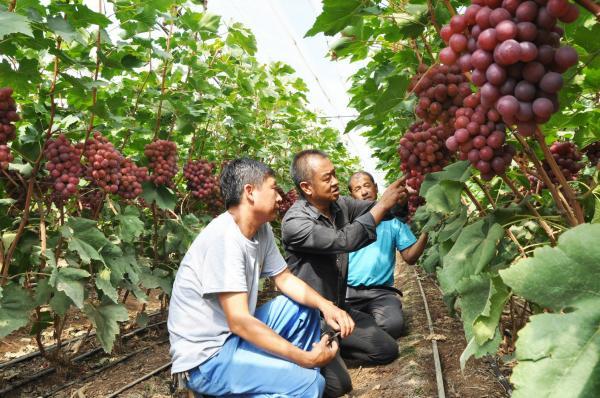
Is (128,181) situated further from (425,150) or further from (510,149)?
(510,149)

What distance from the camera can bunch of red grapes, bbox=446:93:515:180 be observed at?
3.84ft

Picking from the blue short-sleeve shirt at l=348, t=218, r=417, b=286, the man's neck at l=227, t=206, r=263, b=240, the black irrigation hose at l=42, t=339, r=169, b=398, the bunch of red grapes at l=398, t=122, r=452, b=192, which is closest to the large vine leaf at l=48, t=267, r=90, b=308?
the man's neck at l=227, t=206, r=263, b=240

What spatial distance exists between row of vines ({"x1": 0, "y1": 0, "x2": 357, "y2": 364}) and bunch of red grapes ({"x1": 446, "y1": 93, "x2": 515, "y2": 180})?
1422mm

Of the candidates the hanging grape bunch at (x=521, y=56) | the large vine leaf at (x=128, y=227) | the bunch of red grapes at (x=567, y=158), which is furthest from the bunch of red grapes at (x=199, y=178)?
the hanging grape bunch at (x=521, y=56)

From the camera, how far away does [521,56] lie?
89 cm

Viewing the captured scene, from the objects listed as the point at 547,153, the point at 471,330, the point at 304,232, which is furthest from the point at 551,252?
the point at 304,232

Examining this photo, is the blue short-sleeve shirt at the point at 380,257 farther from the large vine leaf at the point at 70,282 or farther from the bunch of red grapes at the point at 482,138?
the bunch of red grapes at the point at 482,138

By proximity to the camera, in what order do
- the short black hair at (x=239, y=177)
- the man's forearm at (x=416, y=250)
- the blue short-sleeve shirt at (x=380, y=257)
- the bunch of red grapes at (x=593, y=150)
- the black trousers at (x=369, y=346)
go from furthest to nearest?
the blue short-sleeve shirt at (x=380, y=257)
the man's forearm at (x=416, y=250)
the black trousers at (x=369, y=346)
the short black hair at (x=239, y=177)
the bunch of red grapes at (x=593, y=150)

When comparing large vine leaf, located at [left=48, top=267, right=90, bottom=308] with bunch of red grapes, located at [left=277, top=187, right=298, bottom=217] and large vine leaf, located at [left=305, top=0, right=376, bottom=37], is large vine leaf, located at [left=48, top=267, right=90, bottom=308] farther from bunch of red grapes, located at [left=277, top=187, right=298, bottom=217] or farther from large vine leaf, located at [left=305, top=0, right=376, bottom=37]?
bunch of red grapes, located at [left=277, top=187, right=298, bottom=217]

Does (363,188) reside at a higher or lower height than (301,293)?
lower

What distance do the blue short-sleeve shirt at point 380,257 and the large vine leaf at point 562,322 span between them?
397 centimetres

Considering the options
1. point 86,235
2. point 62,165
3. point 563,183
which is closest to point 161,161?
point 86,235

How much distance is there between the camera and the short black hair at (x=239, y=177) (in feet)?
9.27

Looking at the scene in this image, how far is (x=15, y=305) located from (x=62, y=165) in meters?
0.82
